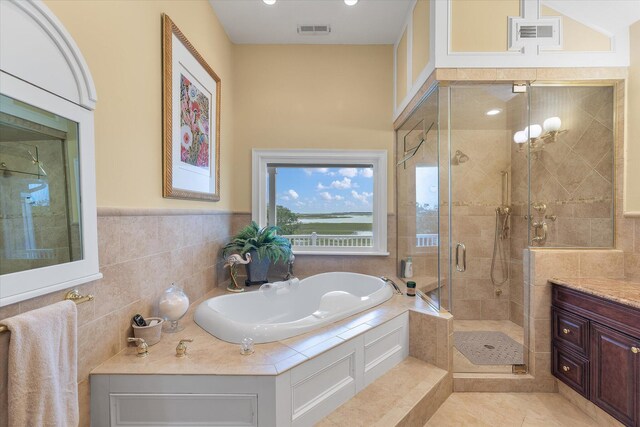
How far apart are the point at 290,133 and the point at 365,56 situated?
116 cm

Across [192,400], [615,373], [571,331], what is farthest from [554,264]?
[192,400]

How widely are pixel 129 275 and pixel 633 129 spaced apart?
3.31 metres

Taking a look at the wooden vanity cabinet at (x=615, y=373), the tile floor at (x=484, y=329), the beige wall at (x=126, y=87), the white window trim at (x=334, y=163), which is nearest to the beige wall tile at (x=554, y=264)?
the wooden vanity cabinet at (x=615, y=373)

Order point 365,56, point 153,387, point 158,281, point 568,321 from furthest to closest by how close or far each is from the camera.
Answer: point 365,56 < point 568,321 < point 158,281 < point 153,387

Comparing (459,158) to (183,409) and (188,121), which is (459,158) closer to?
(188,121)

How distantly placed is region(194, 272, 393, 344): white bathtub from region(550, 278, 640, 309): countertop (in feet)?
3.93

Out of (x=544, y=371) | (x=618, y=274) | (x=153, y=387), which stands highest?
(x=618, y=274)

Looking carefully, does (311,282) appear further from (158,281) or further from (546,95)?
(546,95)

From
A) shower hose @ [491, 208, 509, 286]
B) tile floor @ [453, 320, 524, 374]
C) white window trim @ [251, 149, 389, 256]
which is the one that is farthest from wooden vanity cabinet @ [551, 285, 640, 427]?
white window trim @ [251, 149, 389, 256]

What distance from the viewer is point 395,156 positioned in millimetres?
3033

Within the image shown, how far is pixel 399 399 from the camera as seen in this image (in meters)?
1.60

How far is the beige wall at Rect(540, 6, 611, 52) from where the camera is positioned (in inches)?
76.2

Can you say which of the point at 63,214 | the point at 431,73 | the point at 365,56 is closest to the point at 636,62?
the point at 431,73

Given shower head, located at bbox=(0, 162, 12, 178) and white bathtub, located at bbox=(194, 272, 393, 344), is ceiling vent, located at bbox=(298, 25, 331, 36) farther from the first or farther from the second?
shower head, located at bbox=(0, 162, 12, 178)
